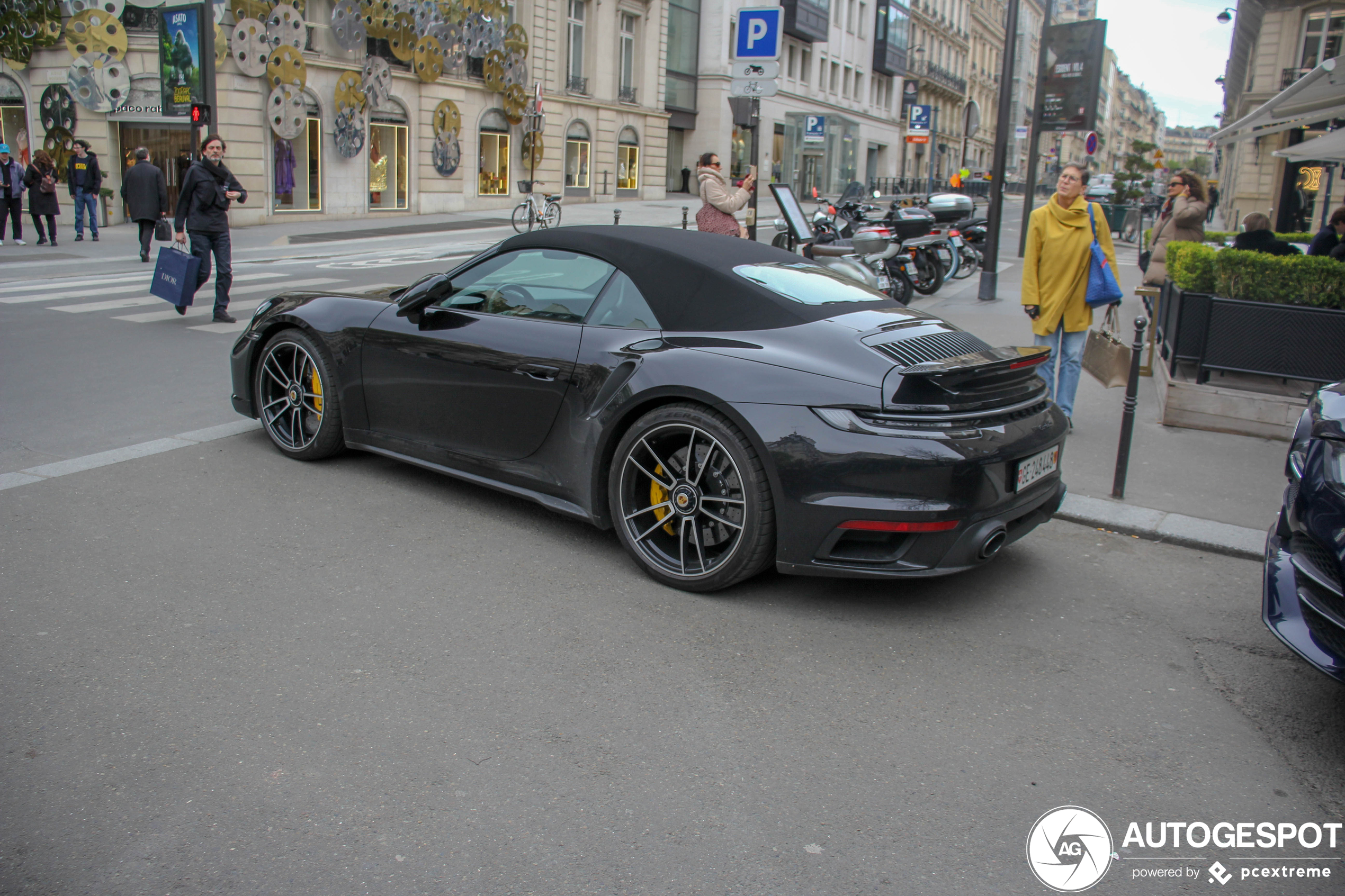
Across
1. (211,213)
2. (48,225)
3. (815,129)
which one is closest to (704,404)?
(211,213)

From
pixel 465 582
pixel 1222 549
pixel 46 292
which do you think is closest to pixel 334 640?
pixel 465 582

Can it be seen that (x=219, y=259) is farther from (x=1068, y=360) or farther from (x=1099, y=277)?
(x=1099, y=277)

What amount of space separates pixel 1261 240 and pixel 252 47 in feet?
75.5

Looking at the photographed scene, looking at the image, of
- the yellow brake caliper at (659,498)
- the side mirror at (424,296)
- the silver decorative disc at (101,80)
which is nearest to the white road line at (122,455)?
the side mirror at (424,296)

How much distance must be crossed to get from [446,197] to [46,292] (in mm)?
20722

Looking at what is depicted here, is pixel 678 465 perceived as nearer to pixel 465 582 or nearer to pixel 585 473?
pixel 585 473

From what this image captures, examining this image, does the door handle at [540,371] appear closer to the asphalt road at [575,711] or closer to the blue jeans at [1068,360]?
the asphalt road at [575,711]

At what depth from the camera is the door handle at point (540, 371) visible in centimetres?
454

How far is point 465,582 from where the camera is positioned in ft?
13.7

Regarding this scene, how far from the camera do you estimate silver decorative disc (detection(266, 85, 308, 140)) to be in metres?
26.4

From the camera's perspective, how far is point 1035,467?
4.14 m

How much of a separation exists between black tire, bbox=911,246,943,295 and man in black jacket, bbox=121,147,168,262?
12.0 meters

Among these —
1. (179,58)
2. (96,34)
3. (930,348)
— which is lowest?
(930,348)

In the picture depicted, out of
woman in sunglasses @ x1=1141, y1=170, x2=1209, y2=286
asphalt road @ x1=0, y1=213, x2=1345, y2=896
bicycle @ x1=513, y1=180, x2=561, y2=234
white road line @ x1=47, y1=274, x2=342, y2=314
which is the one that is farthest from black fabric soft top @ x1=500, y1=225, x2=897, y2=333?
bicycle @ x1=513, y1=180, x2=561, y2=234
